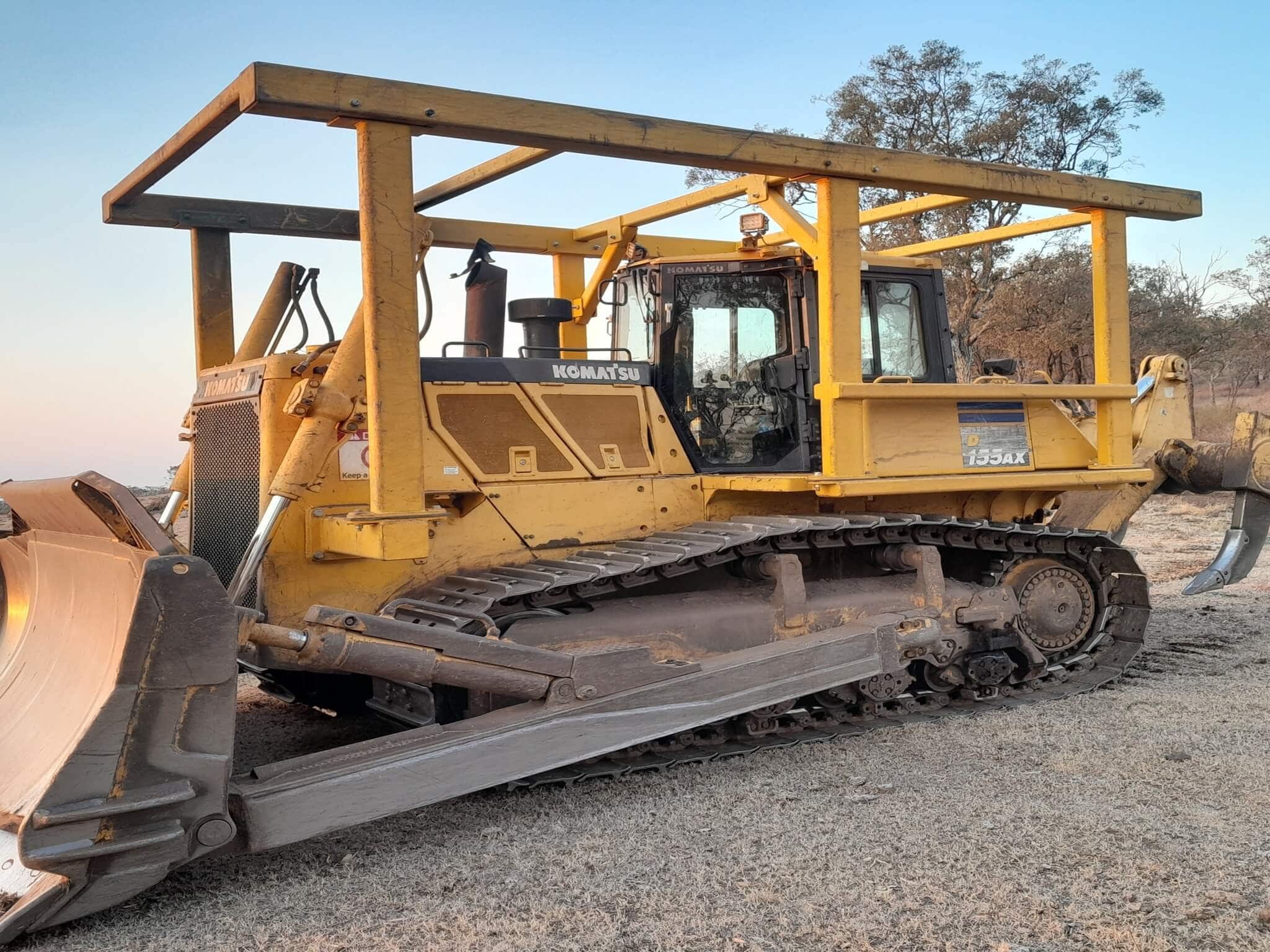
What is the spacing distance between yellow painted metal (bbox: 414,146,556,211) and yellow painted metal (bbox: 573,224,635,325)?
1.35 metres

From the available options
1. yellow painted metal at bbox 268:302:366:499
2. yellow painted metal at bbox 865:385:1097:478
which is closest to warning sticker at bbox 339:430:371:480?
yellow painted metal at bbox 268:302:366:499

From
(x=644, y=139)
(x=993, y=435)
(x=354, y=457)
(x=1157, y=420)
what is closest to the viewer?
(x=644, y=139)

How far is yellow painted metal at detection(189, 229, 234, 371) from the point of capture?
21.1 ft

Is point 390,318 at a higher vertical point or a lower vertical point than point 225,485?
higher

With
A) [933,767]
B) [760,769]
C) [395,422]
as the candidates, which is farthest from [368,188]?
[933,767]

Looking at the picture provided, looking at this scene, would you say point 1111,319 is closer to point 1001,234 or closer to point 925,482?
point 1001,234

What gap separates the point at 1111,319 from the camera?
6531 millimetres

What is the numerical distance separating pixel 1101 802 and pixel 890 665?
1.27 meters

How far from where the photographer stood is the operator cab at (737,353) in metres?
6.16

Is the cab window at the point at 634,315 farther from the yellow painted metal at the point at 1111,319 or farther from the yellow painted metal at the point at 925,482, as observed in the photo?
the yellow painted metal at the point at 1111,319

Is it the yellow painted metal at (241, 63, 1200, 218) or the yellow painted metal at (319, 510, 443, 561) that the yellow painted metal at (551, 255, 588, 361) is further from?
the yellow painted metal at (319, 510, 443, 561)

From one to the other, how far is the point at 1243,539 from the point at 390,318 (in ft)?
19.7

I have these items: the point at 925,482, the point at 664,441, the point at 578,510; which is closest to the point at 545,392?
the point at 578,510

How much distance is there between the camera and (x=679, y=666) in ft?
16.6
